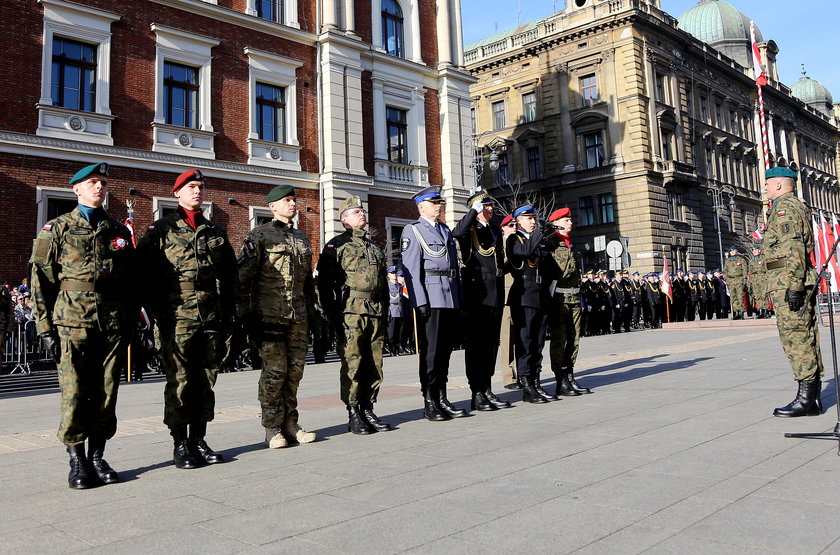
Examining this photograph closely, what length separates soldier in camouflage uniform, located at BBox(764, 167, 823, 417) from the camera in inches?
231

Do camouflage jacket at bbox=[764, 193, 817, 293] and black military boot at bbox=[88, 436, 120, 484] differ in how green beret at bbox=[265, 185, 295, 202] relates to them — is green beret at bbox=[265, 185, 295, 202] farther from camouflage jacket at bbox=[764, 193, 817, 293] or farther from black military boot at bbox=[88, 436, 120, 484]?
camouflage jacket at bbox=[764, 193, 817, 293]

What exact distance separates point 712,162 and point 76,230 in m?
48.3

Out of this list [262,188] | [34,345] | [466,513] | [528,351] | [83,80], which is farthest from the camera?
[262,188]

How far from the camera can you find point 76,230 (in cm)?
459

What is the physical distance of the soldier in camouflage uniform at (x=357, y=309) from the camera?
602 centimetres

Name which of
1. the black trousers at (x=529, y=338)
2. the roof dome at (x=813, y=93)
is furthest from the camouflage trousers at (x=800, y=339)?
the roof dome at (x=813, y=93)

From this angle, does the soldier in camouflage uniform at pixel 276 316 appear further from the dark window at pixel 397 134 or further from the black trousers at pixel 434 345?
the dark window at pixel 397 134

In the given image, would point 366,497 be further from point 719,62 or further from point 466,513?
point 719,62

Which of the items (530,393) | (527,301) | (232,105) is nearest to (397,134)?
(232,105)

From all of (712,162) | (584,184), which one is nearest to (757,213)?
(712,162)

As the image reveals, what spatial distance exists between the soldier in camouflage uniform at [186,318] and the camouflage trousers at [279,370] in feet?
1.57

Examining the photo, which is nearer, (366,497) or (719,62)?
(366,497)

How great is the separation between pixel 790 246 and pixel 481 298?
288 cm

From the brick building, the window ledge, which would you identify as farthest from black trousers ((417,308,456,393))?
the window ledge
